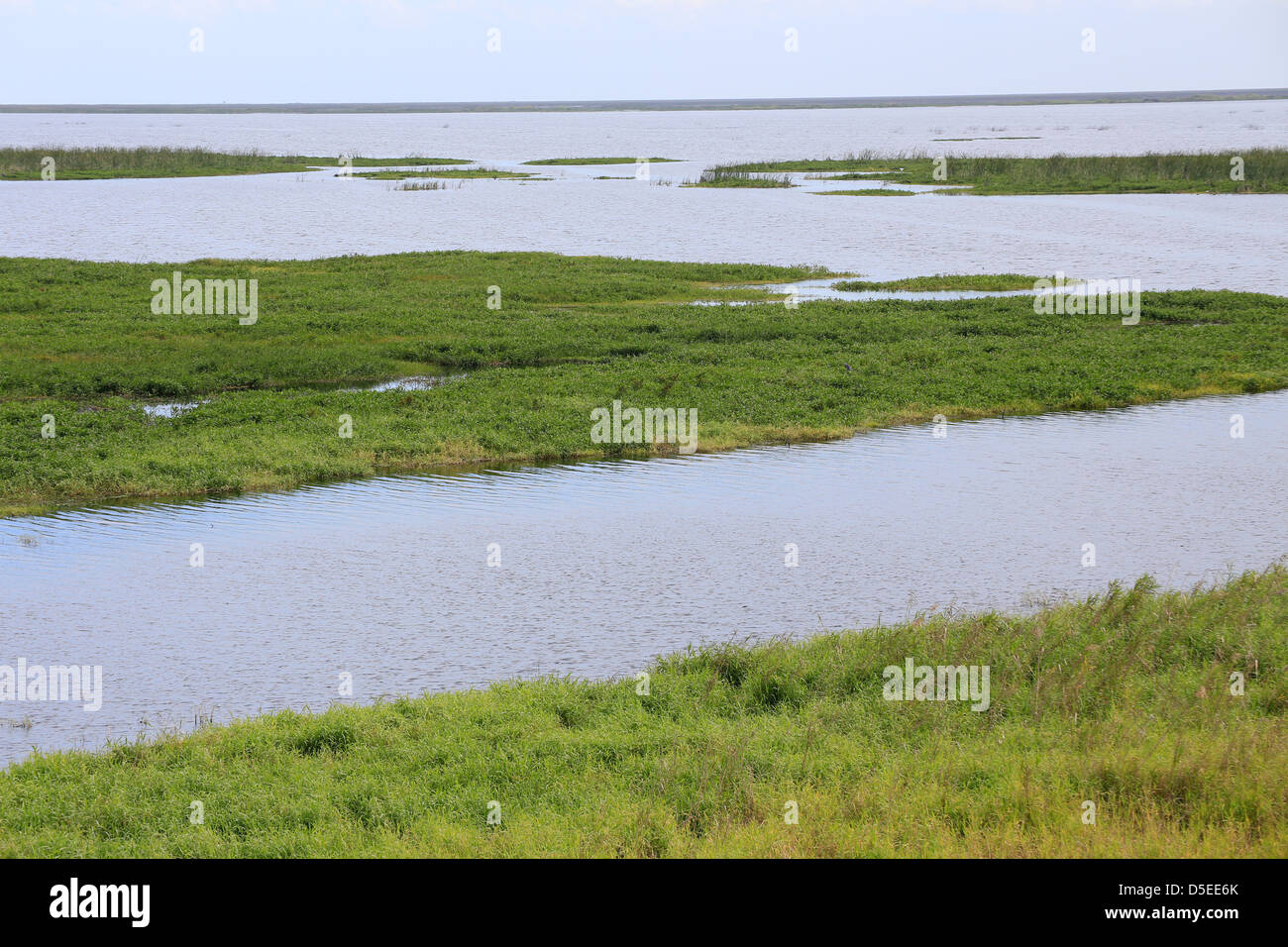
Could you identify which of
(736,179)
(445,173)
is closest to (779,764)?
(736,179)

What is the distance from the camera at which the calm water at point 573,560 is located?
18.4 metres

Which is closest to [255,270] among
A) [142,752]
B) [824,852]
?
[142,752]

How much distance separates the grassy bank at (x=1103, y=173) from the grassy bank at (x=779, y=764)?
104 metres

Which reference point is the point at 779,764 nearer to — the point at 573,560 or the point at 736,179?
the point at 573,560

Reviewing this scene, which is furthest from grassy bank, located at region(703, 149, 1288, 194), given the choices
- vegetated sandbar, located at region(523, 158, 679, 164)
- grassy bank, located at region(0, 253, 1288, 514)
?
grassy bank, located at region(0, 253, 1288, 514)

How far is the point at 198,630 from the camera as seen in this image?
64.8 ft

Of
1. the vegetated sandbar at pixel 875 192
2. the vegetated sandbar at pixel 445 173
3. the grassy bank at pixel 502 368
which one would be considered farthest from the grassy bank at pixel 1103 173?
the grassy bank at pixel 502 368

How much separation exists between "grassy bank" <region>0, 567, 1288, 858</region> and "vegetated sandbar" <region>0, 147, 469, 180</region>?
127 meters

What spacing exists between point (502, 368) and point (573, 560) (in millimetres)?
17652

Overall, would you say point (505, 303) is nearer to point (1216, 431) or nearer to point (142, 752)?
point (1216, 431)

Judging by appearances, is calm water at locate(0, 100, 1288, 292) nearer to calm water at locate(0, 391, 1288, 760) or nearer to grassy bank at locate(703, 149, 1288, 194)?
grassy bank at locate(703, 149, 1288, 194)

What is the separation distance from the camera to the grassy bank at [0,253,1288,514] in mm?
30469

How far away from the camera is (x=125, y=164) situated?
5433 inches
